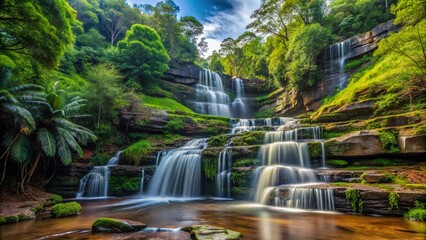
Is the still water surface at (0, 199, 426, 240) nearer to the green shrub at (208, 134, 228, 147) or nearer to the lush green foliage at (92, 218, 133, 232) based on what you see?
the lush green foliage at (92, 218, 133, 232)

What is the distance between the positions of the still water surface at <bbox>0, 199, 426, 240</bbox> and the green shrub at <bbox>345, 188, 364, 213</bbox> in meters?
0.47

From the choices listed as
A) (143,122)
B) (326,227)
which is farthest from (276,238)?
(143,122)

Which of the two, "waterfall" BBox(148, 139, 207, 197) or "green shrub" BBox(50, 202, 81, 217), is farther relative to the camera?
"waterfall" BBox(148, 139, 207, 197)

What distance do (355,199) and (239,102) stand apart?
2536cm

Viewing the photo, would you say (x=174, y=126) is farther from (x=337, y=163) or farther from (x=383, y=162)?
(x=383, y=162)

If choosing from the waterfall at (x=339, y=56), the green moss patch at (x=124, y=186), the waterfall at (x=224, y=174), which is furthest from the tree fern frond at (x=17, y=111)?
the waterfall at (x=339, y=56)

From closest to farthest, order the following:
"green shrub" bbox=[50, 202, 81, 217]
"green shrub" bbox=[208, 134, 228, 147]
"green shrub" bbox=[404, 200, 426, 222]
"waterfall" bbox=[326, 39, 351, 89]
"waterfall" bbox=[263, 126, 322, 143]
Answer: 1. "green shrub" bbox=[404, 200, 426, 222]
2. "green shrub" bbox=[50, 202, 81, 217]
3. "waterfall" bbox=[263, 126, 322, 143]
4. "green shrub" bbox=[208, 134, 228, 147]
5. "waterfall" bbox=[326, 39, 351, 89]

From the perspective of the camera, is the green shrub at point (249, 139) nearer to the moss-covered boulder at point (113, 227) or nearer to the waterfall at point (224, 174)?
the waterfall at point (224, 174)

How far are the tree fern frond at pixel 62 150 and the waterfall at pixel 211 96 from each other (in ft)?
63.0

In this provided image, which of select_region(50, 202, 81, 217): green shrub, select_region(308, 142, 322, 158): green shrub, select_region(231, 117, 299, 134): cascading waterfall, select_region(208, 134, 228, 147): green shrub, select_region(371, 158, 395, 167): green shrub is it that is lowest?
select_region(50, 202, 81, 217): green shrub

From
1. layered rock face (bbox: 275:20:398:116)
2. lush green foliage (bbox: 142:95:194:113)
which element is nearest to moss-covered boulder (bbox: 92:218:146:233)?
layered rock face (bbox: 275:20:398:116)

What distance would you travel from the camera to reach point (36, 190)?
40.7 feet

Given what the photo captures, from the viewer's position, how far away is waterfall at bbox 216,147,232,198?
40.5ft

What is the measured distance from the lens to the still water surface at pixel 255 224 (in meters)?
5.52
